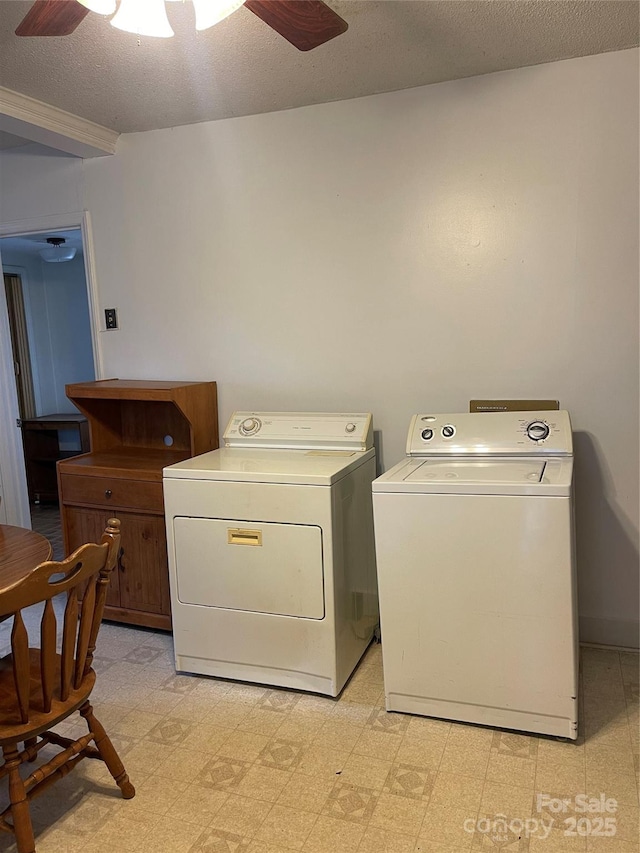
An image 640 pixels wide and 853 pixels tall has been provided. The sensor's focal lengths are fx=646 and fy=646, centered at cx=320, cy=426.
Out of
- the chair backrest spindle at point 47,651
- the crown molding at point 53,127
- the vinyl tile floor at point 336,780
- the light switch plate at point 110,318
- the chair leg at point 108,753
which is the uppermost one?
the crown molding at point 53,127

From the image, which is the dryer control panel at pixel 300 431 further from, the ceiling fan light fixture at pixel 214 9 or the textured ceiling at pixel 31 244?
the textured ceiling at pixel 31 244

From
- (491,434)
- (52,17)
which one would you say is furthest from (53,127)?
(491,434)

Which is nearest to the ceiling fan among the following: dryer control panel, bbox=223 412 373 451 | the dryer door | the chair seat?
dryer control panel, bbox=223 412 373 451

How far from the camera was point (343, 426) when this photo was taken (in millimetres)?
2795

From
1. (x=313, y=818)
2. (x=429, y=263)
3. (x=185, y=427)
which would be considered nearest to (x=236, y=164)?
(x=429, y=263)

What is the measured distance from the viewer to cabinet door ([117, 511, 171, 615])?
2.87m

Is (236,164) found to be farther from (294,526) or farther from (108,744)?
(108,744)

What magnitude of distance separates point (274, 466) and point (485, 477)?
0.81 meters

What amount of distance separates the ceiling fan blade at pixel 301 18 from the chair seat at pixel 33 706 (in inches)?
70.8

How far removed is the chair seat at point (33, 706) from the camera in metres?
1.55

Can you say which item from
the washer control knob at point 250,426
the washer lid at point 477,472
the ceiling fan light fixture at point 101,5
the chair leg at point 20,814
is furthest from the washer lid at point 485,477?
the ceiling fan light fixture at point 101,5

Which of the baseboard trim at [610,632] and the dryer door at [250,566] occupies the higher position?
the dryer door at [250,566]

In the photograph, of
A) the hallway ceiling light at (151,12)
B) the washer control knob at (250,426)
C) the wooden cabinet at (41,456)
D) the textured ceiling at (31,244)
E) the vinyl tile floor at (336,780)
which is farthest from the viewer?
the wooden cabinet at (41,456)

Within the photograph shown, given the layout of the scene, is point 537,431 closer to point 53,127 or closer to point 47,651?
point 47,651
